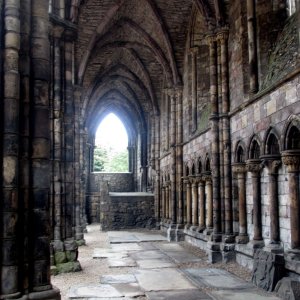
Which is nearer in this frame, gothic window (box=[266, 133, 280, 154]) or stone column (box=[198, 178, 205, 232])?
gothic window (box=[266, 133, 280, 154])

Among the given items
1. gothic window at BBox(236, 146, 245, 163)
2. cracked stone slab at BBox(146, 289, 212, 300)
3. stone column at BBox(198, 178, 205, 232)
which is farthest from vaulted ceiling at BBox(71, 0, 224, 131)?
cracked stone slab at BBox(146, 289, 212, 300)

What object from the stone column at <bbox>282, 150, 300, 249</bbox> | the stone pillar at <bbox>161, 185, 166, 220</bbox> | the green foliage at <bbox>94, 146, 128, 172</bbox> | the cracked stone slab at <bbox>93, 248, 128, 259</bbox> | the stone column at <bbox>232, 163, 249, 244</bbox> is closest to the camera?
the stone column at <bbox>282, 150, 300, 249</bbox>

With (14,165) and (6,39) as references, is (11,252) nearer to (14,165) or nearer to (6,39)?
(14,165)

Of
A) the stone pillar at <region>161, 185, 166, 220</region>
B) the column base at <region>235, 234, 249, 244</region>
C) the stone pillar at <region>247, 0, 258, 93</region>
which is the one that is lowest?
the column base at <region>235, 234, 249, 244</region>

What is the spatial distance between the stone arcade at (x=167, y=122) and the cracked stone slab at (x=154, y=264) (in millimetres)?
1210

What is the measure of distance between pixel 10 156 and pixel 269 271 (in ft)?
17.7

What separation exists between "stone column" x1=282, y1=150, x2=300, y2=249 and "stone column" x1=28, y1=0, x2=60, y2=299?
15.9 feet

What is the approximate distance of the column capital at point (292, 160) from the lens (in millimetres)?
8164

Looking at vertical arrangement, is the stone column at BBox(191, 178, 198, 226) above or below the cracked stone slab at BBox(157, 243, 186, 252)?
above

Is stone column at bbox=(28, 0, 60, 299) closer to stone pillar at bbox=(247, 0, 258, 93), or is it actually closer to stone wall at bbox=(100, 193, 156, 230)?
stone pillar at bbox=(247, 0, 258, 93)

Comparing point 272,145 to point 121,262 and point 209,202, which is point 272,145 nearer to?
point 121,262

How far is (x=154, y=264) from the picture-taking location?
10938 mm

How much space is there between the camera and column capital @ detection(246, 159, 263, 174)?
9923 mm

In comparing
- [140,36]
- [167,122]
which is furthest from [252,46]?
[167,122]
